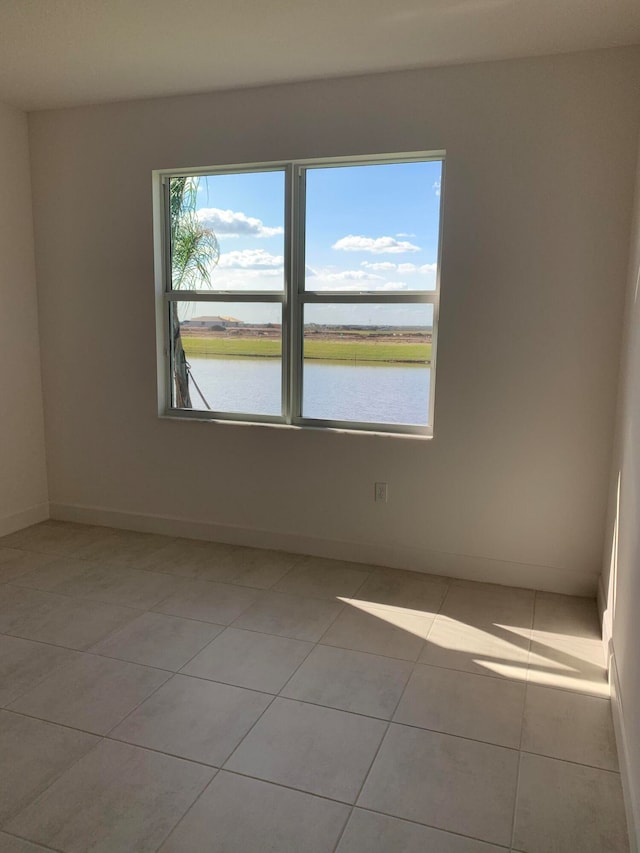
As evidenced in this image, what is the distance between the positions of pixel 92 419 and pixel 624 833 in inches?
140

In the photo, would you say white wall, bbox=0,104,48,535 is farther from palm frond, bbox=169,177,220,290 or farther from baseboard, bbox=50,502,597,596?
palm frond, bbox=169,177,220,290

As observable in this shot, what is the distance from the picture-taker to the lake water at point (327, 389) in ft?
11.4

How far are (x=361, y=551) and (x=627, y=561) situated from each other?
165cm

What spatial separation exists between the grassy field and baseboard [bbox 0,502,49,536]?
4.99 ft

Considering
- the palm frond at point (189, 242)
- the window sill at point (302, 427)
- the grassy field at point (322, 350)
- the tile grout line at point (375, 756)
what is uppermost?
the palm frond at point (189, 242)

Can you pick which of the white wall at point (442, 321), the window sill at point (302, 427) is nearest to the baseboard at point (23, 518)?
the white wall at point (442, 321)

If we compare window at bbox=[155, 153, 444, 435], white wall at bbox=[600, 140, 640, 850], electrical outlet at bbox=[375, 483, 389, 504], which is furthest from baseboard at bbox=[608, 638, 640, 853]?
window at bbox=[155, 153, 444, 435]

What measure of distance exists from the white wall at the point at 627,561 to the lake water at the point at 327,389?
105 centimetres

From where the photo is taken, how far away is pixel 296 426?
12.1 feet

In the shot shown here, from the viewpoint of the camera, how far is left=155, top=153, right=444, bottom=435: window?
3391 mm

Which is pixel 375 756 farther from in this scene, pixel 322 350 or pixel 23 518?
pixel 23 518

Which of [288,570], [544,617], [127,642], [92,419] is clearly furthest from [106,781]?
[92,419]

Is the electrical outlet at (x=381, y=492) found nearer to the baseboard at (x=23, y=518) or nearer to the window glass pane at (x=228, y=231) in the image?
the window glass pane at (x=228, y=231)

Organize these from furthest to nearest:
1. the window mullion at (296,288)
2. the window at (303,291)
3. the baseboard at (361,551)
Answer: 1. the window mullion at (296,288)
2. the window at (303,291)
3. the baseboard at (361,551)
